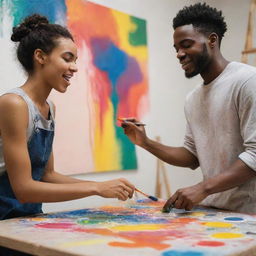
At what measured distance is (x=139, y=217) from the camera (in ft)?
4.09

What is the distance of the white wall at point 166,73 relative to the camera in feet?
8.79

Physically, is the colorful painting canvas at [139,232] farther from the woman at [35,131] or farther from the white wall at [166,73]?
the white wall at [166,73]

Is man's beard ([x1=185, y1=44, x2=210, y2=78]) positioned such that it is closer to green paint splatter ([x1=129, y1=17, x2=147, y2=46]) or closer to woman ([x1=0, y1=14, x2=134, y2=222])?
woman ([x1=0, y1=14, x2=134, y2=222])

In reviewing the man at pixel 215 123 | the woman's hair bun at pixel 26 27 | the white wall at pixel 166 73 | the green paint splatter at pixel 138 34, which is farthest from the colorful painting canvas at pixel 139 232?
the green paint splatter at pixel 138 34

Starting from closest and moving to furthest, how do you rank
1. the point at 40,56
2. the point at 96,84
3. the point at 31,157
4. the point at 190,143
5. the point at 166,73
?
1. the point at 31,157
2. the point at 40,56
3. the point at 190,143
4. the point at 96,84
5. the point at 166,73

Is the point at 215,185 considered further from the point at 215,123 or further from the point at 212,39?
the point at 212,39

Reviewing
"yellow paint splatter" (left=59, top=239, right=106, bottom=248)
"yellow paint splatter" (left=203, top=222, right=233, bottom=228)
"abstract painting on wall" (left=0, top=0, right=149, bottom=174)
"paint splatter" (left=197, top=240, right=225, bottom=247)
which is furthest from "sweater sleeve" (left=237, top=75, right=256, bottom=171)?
"abstract painting on wall" (left=0, top=0, right=149, bottom=174)

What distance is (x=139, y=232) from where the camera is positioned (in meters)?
1.01

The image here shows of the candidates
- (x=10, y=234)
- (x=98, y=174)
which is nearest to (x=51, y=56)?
(x=10, y=234)

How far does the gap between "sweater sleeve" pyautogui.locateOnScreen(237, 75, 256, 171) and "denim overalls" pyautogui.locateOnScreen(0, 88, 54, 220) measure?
2.38 ft

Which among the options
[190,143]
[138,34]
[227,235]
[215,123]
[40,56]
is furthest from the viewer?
[138,34]

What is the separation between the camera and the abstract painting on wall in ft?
6.88

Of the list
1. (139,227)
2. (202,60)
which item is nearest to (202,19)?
(202,60)

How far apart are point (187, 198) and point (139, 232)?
0.37 m
